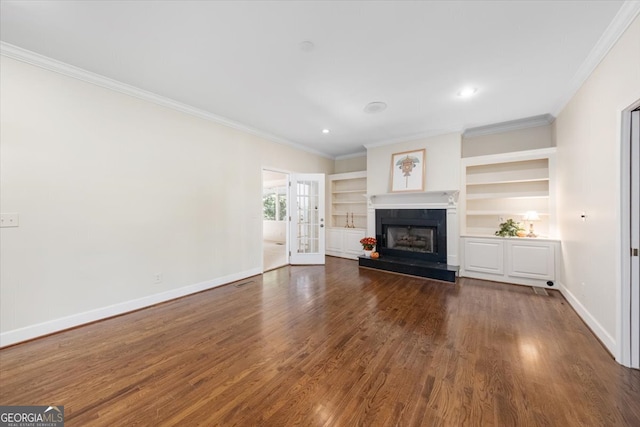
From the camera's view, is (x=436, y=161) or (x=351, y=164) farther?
(x=351, y=164)

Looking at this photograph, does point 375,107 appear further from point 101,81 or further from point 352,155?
point 101,81

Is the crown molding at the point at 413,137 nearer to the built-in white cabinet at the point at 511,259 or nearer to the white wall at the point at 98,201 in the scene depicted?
the built-in white cabinet at the point at 511,259

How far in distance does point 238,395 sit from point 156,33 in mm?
2946

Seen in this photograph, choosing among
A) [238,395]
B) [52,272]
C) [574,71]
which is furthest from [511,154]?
[52,272]

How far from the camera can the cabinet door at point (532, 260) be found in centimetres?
369

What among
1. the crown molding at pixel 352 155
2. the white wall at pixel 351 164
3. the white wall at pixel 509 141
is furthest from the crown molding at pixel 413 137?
the white wall at pixel 351 164

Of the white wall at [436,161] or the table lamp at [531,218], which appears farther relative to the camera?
the white wall at [436,161]

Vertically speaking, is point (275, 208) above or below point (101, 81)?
below

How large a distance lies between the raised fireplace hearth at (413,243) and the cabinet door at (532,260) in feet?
2.93

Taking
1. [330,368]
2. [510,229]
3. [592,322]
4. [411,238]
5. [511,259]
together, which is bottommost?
[330,368]

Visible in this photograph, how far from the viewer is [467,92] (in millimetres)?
3076

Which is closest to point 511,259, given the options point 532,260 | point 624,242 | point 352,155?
point 532,260

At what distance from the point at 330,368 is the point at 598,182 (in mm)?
3093

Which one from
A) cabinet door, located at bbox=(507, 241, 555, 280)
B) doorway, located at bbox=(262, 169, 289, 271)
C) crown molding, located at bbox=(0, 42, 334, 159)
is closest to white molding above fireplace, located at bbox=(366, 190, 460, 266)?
cabinet door, located at bbox=(507, 241, 555, 280)
